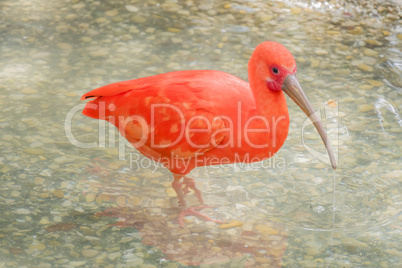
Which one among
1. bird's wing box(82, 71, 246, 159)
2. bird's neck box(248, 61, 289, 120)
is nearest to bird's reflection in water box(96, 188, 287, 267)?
bird's wing box(82, 71, 246, 159)

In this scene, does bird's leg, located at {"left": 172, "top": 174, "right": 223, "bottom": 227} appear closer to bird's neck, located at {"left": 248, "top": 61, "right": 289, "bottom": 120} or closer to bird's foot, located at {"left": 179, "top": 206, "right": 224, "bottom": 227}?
bird's foot, located at {"left": 179, "top": 206, "right": 224, "bottom": 227}

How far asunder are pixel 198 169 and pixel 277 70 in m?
1.34

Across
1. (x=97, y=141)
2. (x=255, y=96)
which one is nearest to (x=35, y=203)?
(x=97, y=141)

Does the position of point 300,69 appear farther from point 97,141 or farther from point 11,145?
point 11,145

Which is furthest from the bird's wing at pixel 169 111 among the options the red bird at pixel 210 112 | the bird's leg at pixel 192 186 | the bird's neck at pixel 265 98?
the bird's leg at pixel 192 186

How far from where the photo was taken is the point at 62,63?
5383 mm

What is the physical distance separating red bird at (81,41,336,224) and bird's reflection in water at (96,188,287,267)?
16 centimetres

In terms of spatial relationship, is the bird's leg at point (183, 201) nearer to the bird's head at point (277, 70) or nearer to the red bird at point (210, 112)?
the red bird at point (210, 112)

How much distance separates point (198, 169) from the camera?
173 inches

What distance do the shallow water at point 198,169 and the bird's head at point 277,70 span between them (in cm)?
81

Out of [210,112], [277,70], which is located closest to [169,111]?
[210,112]

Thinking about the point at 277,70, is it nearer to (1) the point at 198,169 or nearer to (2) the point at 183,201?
(2) the point at 183,201

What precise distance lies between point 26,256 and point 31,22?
3318 mm

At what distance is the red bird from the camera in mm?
3385
